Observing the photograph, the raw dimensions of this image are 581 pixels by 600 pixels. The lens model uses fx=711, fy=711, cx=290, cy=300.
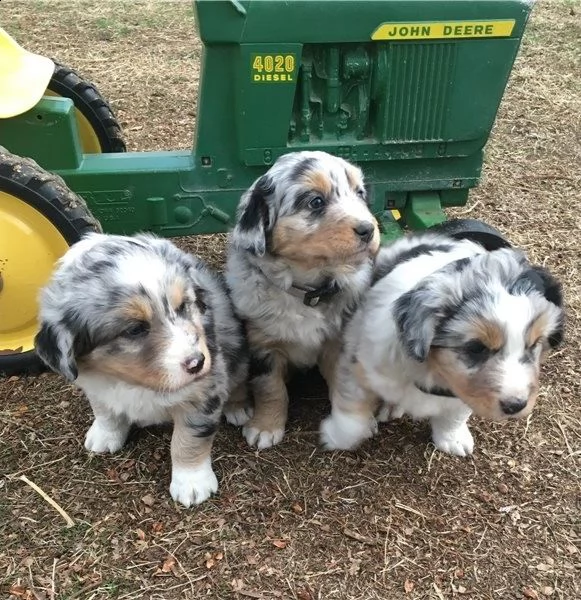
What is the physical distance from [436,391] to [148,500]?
1.56m

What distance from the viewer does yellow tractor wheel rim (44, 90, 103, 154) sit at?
5.46 metres

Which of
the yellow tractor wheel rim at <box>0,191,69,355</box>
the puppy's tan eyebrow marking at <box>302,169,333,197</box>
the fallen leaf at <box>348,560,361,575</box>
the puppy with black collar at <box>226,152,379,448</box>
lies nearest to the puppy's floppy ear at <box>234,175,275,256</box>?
the puppy with black collar at <box>226,152,379,448</box>

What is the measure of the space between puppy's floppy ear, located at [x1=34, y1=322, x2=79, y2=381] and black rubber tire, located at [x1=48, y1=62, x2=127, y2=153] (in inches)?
110

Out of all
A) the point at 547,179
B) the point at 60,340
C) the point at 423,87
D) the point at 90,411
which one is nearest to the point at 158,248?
the point at 60,340

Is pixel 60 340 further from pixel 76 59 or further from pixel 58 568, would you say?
pixel 76 59

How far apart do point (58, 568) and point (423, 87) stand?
11.1 feet

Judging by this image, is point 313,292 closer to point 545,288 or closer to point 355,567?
point 545,288

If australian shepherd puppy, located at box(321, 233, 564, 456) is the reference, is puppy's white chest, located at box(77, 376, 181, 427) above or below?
below

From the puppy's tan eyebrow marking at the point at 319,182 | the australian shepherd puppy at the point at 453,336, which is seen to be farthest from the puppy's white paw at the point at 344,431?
the puppy's tan eyebrow marking at the point at 319,182

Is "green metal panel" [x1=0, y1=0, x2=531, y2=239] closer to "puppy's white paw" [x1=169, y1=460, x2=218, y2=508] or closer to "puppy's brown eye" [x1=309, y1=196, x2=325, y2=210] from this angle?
"puppy's brown eye" [x1=309, y1=196, x2=325, y2=210]

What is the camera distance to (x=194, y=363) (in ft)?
9.80

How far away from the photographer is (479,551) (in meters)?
3.45

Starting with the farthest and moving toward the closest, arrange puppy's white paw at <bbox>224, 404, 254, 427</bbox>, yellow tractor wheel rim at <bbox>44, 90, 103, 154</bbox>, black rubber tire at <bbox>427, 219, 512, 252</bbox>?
yellow tractor wheel rim at <bbox>44, 90, 103, 154</bbox>, black rubber tire at <bbox>427, 219, 512, 252</bbox>, puppy's white paw at <bbox>224, 404, 254, 427</bbox>

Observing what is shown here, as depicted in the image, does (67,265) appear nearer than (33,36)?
Yes
